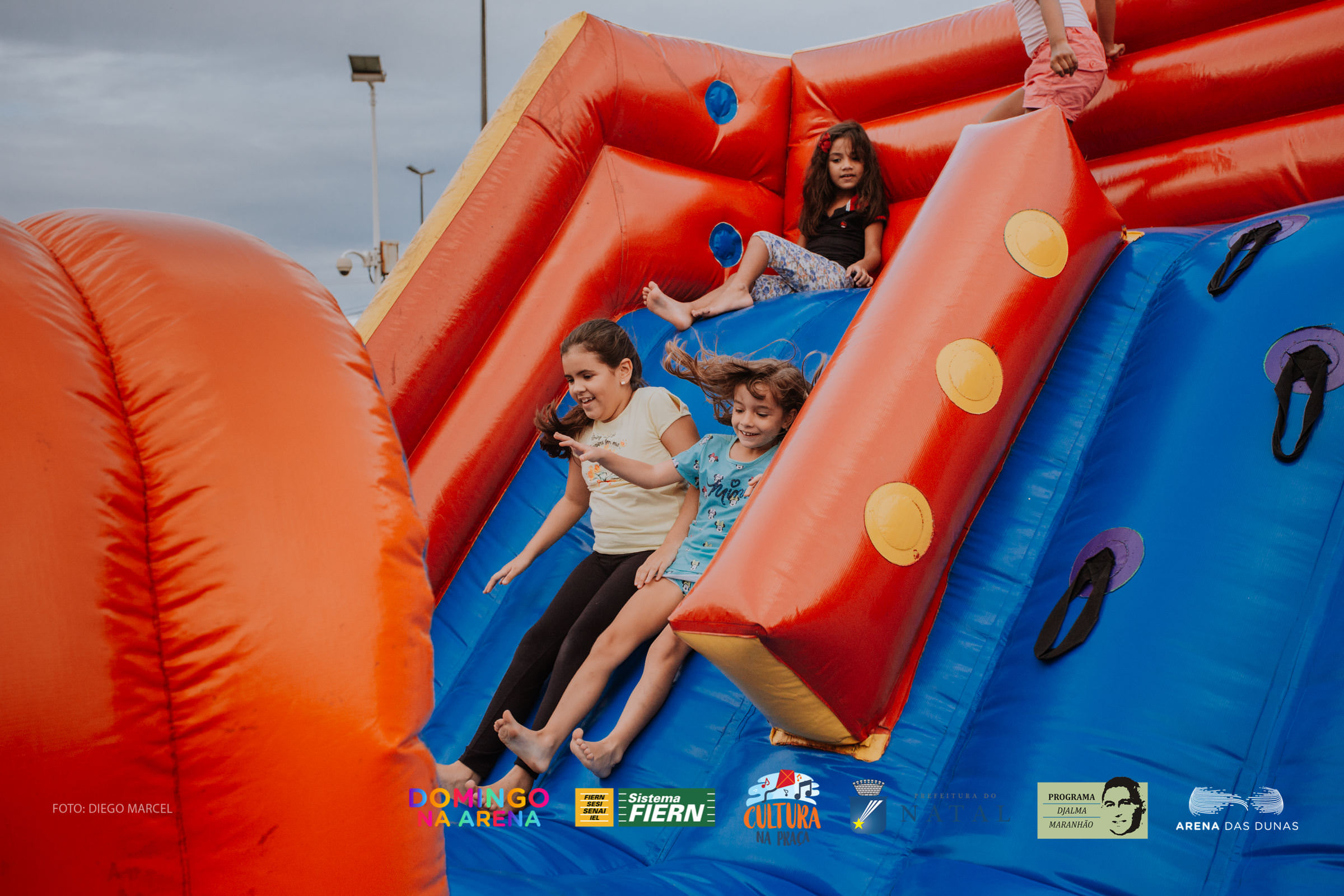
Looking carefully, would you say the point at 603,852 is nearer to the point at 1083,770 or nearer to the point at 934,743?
the point at 934,743

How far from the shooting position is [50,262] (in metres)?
0.76

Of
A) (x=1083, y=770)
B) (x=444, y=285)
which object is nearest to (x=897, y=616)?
(x=1083, y=770)

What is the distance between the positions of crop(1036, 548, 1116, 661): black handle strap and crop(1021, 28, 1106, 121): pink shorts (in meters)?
1.17

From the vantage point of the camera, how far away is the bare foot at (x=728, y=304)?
2264 millimetres

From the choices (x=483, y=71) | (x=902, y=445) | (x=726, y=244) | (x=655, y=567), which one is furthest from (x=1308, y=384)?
(x=483, y=71)

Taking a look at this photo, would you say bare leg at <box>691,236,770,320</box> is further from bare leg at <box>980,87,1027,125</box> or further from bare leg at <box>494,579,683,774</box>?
bare leg at <box>494,579,683,774</box>

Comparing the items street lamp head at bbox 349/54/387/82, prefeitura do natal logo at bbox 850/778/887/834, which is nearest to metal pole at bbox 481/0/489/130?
street lamp head at bbox 349/54/387/82

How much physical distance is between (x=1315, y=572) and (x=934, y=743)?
509mm

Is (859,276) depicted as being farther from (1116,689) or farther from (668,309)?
(1116,689)

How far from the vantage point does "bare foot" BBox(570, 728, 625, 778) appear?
1.40m

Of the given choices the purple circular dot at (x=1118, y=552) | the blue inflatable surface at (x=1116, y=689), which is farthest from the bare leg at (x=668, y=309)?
the purple circular dot at (x=1118, y=552)

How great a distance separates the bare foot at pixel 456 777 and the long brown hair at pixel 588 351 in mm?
667

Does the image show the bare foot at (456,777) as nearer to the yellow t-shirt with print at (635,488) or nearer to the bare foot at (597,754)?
the bare foot at (597,754)

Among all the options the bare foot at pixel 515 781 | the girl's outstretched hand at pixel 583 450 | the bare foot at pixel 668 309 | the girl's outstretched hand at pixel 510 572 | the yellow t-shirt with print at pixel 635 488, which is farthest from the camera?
the bare foot at pixel 668 309
